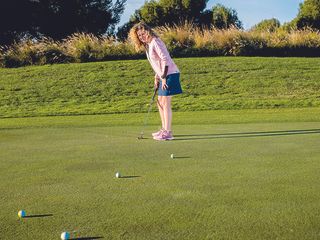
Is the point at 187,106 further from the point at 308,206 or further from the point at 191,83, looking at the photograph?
the point at 308,206

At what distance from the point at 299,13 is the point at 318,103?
112 ft

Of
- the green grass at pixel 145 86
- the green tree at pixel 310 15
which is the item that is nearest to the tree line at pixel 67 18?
the green tree at pixel 310 15

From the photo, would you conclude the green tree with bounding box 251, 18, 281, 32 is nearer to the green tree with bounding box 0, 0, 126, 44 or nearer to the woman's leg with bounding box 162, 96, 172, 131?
the green tree with bounding box 0, 0, 126, 44

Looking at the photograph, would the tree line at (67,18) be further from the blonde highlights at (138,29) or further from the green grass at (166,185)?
the green grass at (166,185)

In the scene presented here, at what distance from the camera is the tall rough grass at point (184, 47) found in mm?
18797

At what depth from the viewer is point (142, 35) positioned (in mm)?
7102

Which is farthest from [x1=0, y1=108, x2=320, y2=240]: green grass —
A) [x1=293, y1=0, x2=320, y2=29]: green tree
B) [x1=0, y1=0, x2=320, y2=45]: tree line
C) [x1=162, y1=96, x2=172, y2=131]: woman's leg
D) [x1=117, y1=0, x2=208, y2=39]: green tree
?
[x1=117, y1=0, x2=208, y2=39]: green tree

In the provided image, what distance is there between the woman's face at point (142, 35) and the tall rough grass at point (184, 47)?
11.7 metres

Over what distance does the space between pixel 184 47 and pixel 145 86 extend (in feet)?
16.6

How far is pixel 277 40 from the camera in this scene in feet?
64.6

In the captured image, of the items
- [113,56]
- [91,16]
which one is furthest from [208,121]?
[91,16]

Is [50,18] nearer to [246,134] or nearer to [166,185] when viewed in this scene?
[246,134]

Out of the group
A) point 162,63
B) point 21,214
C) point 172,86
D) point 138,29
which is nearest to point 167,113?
point 172,86

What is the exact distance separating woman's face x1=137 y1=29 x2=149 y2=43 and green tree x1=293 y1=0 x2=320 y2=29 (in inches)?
1455
